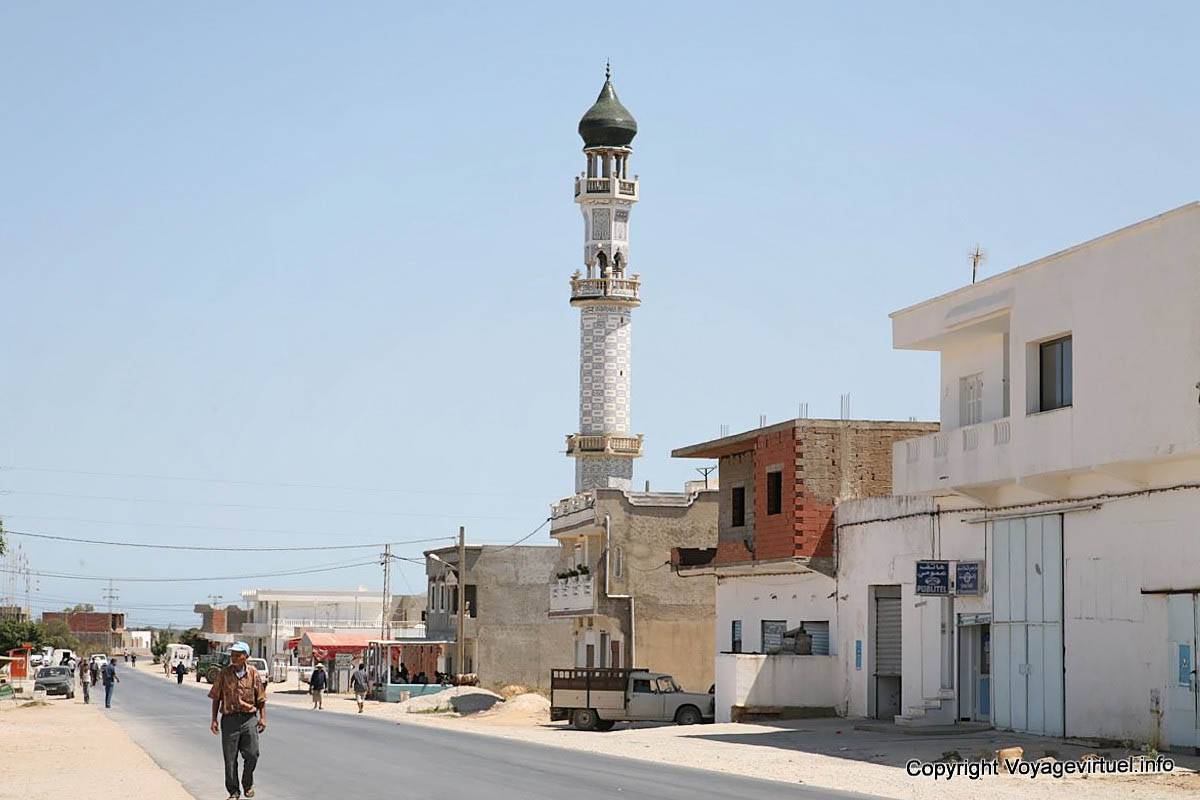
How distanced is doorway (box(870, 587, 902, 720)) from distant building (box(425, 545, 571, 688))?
36785 mm

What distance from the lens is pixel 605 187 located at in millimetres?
92000

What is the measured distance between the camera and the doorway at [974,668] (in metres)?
33.9

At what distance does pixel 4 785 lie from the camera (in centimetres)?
2338

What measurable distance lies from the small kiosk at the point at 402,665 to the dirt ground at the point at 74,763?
19295 mm

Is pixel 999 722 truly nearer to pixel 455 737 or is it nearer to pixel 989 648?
pixel 989 648

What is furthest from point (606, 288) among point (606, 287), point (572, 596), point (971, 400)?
point (971, 400)

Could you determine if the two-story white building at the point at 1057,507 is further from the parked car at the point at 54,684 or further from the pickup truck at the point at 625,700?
the parked car at the point at 54,684

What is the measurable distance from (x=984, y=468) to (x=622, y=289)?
192 ft

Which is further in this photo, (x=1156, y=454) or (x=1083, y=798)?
(x=1156, y=454)

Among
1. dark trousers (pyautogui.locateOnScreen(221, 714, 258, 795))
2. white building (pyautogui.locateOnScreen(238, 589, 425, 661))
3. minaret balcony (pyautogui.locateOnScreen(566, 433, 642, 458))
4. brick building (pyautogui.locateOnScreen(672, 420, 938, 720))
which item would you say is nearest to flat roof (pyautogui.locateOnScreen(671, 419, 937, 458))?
brick building (pyautogui.locateOnScreen(672, 420, 938, 720))

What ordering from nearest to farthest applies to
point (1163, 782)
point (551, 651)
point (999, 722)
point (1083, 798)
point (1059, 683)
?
point (1083, 798) < point (1163, 782) < point (1059, 683) < point (999, 722) < point (551, 651)

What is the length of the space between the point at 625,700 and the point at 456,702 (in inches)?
702

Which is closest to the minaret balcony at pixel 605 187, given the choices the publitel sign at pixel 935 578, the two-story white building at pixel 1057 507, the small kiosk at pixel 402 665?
the small kiosk at pixel 402 665

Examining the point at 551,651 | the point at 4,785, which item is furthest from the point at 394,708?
the point at 4,785
